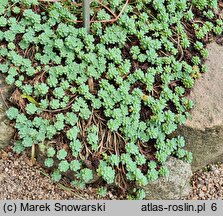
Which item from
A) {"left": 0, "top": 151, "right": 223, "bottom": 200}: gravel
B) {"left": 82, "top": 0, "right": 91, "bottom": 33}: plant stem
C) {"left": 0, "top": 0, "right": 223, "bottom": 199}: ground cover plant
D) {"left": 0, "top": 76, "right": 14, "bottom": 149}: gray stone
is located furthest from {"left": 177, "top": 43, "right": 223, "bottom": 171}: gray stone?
{"left": 0, "top": 76, "right": 14, "bottom": 149}: gray stone

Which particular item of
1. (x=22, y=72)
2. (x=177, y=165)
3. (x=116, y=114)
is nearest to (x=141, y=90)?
(x=116, y=114)

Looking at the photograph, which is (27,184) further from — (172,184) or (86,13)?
(86,13)

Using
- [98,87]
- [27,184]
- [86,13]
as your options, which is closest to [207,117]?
[98,87]

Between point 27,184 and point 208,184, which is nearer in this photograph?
point 27,184

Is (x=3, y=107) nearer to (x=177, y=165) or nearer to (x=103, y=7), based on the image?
(x=103, y=7)

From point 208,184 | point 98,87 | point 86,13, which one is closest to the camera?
point 86,13
